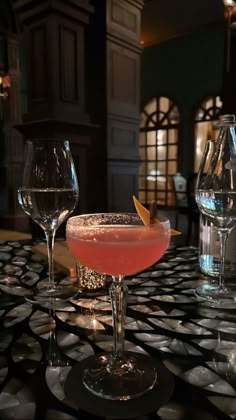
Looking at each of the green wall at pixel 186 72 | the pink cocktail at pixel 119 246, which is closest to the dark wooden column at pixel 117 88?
the pink cocktail at pixel 119 246

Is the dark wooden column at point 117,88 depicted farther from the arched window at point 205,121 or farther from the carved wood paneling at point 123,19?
the arched window at point 205,121

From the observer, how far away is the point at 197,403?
0.37m

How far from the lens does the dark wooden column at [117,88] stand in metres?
3.52

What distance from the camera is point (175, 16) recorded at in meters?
6.51

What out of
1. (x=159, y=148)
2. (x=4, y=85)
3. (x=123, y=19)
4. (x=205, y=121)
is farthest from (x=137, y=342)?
(x=159, y=148)

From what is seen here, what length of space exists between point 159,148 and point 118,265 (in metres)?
8.18

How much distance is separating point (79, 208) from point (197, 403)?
127 inches

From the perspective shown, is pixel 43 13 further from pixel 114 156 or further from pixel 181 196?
pixel 181 196

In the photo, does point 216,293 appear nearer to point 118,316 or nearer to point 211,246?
point 211,246

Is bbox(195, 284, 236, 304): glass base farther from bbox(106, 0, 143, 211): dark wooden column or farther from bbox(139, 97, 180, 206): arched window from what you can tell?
bbox(139, 97, 180, 206): arched window

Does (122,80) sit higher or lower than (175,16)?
lower

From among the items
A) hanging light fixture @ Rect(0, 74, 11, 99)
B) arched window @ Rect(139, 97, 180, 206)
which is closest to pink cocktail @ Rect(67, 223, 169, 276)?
hanging light fixture @ Rect(0, 74, 11, 99)

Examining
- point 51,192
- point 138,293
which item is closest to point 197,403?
point 138,293

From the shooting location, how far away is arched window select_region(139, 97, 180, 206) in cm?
804
